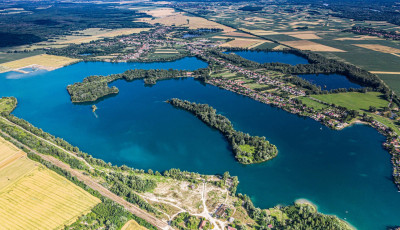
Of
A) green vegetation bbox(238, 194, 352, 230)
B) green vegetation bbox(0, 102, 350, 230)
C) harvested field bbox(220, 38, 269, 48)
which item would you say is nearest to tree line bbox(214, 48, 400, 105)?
harvested field bbox(220, 38, 269, 48)

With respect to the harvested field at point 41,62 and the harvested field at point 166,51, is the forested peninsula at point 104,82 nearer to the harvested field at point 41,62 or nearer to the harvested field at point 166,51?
the harvested field at point 41,62

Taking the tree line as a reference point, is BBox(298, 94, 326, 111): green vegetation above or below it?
below

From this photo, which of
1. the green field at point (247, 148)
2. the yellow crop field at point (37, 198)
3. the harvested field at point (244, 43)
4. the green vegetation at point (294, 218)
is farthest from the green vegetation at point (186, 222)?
the harvested field at point (244, 43)

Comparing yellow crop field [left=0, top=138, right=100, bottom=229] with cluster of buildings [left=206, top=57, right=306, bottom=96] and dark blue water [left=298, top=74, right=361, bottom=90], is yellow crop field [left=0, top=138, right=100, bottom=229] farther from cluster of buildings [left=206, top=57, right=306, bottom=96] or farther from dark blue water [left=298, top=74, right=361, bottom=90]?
dark blue water [left=298, top=74, right=361, bottom=90]

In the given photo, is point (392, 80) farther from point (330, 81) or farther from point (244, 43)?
point (244, 43)

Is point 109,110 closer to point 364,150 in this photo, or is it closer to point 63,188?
point 63,188

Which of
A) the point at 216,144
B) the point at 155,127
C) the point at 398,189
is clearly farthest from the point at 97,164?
the point at 398,189
